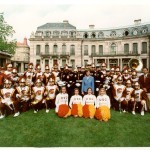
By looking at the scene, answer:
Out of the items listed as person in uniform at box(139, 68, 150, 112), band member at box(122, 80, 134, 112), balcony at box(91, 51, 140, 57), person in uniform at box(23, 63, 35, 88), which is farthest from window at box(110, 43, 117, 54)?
band member at box(122, 80, 134, 112)

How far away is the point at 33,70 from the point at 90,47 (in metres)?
25.6

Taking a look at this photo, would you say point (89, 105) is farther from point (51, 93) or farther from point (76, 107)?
point (51, 93)

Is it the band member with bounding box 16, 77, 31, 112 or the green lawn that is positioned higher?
the band member with bounding box 16, 77, 31, 112

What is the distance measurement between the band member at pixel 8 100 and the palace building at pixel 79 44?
24.9 m

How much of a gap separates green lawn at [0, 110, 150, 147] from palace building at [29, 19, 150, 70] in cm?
2537

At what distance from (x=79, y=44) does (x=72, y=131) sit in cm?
2833

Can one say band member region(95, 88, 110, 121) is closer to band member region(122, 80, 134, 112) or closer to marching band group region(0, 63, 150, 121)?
marching band group region(0, 63, 150, 121)

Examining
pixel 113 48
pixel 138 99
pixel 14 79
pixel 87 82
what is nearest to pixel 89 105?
pixel 87 82

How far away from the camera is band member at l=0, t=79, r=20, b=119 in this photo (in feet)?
26.0

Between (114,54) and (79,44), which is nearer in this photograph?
(114,54)

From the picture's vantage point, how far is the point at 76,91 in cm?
805

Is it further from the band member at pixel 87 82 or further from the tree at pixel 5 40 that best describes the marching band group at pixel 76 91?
the tree at pixel 5 40

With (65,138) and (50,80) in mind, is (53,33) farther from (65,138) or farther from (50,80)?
(65,138)

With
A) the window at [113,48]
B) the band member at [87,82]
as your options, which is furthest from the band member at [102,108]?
the window at [113,48]
